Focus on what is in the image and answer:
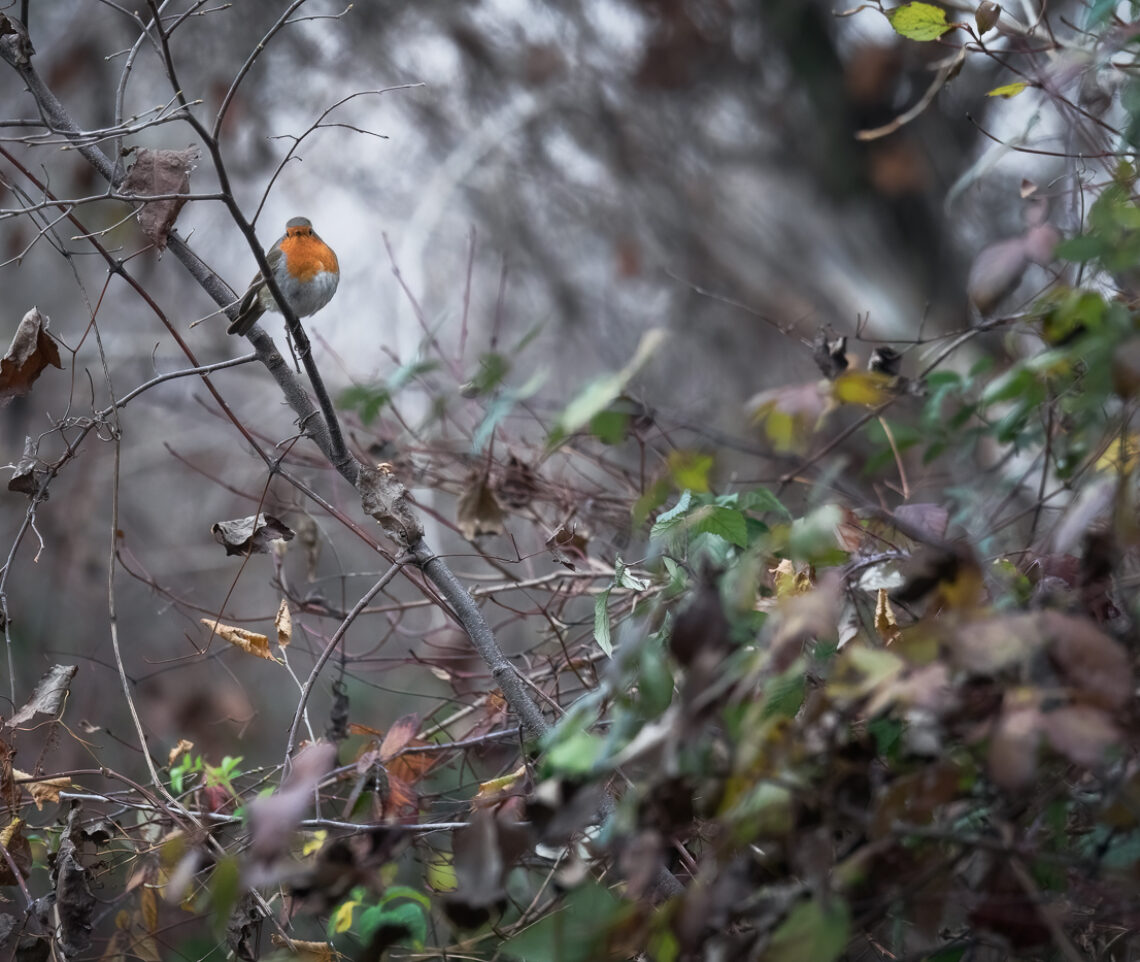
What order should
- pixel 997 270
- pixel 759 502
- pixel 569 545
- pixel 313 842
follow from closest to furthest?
pixel 997 270
pixel 759 502
pixel 313 842
pixel 569 545

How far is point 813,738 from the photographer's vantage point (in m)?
0.76

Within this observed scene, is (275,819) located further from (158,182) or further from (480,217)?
(480,217)

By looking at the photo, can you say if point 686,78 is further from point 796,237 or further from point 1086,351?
point 1086,351

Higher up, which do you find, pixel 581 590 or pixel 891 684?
pixel 891 684

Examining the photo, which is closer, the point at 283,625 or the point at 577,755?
Answer: the point at 577,755

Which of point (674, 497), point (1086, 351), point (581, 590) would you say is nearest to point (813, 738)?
point (1086, 351)

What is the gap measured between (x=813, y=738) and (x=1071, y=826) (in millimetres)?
529

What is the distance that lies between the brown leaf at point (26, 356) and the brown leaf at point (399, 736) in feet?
2.24

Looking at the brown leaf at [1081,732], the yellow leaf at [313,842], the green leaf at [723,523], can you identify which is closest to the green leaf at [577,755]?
the brown leaf at [1081,732]

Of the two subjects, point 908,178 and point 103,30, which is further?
point 908,178

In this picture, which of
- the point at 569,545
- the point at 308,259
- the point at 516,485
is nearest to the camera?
the point at 569,545

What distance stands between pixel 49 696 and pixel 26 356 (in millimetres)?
462

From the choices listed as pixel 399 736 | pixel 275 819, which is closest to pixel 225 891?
pixel 275 819

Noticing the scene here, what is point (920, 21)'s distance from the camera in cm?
123
